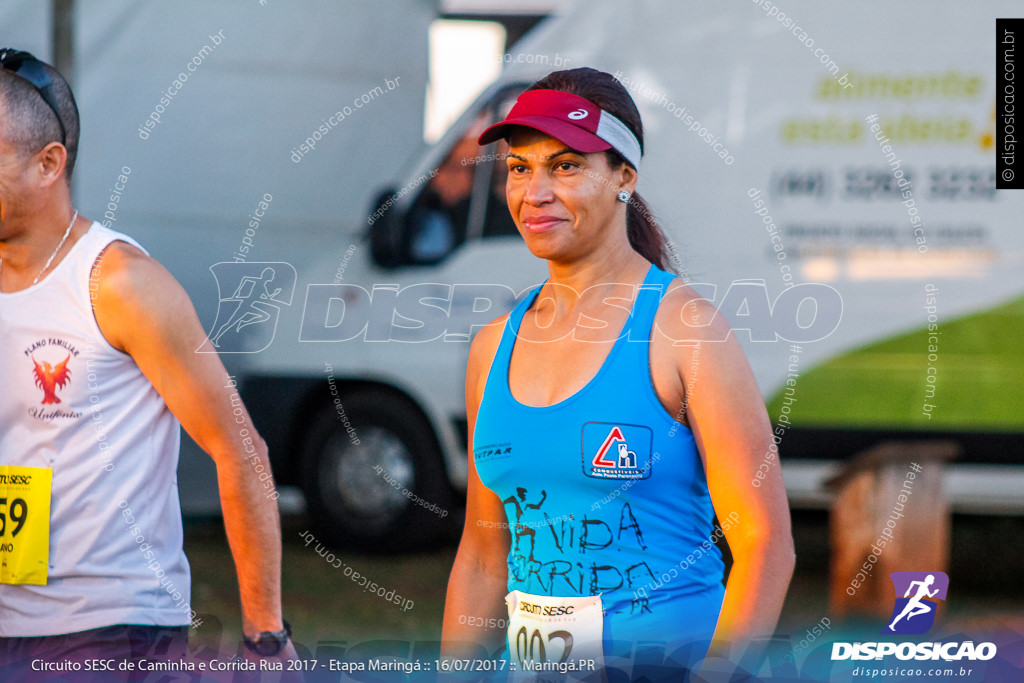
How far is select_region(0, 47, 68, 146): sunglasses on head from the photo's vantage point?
2068 millimetres

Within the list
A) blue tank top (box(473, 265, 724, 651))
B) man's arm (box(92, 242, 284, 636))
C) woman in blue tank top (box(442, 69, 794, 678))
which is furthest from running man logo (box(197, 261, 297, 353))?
blue tank top (box(473, 265, 724, 651))

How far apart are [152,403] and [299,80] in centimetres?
304

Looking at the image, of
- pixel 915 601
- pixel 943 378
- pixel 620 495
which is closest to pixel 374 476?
pixel 943 378

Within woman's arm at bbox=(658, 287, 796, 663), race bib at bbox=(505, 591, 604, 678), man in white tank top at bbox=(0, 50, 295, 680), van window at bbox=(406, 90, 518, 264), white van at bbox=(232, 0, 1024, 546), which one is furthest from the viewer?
van window at bbox=(406, 90, 518, 264)

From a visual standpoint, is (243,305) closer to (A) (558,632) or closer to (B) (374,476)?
(A) (558,632)

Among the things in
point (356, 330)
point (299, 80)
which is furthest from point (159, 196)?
point (356, 330)

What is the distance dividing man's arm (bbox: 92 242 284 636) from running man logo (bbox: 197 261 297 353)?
0.64 meters

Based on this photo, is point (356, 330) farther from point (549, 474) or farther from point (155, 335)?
point (549, 474)

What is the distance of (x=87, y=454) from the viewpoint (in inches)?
78.7

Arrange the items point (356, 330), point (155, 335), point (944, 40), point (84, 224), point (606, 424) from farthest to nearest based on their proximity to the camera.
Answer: point (944, 40)
point (356, 330)
point (84, 224)
point (155, 335)
point (606, 424)

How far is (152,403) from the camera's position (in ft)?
6.62

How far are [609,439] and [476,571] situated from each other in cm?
47

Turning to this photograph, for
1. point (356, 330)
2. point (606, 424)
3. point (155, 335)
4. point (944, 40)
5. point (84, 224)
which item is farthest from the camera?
point (944, 40)

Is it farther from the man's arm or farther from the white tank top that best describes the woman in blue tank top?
the white tank top
